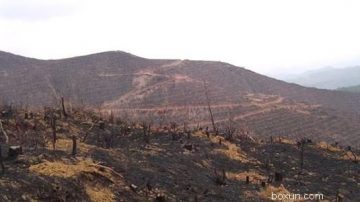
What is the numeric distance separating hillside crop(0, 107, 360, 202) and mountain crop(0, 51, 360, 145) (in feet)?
81.8

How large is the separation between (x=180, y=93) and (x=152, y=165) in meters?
62.8

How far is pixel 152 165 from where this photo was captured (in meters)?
18.9

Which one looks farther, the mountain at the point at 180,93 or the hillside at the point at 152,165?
the mountain at the point at 180,93

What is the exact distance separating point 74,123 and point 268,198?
40.3 feet

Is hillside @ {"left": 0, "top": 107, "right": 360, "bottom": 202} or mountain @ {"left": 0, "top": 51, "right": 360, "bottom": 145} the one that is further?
mountain @ {"left": 0, "top": 51, "right": 360, "bottom": 145}

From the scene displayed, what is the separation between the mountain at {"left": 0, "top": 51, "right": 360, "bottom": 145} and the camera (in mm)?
64500

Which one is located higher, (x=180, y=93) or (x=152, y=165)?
(x=180, y=93)

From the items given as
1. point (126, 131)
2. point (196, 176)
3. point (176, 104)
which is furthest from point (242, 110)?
point (196, 176)

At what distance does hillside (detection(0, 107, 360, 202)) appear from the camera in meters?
14.2

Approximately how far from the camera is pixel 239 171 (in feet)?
71.5

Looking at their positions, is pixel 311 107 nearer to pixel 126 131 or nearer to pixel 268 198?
pixel 126 131

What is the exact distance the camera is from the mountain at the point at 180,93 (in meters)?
64.5

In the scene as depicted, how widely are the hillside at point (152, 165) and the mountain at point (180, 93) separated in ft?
81.8

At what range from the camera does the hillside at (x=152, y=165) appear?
46.5 feet
